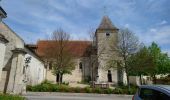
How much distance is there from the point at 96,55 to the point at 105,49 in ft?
9.62

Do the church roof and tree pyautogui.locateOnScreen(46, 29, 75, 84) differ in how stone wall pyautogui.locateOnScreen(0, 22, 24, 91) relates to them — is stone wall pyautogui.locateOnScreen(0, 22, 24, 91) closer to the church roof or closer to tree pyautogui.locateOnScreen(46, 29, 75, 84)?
tree pyautogui.locateOnScreen(46, 29, 75, 84)

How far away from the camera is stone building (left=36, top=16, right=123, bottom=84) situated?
143 ft

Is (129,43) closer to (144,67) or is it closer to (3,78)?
(144,67)

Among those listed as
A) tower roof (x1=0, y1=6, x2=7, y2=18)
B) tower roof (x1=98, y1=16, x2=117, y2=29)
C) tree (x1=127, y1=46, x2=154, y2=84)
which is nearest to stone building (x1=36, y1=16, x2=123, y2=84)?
tower roof (x1=98, y1=16, x2=117, y2=29)

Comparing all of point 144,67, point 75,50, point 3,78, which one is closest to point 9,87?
point 3,78

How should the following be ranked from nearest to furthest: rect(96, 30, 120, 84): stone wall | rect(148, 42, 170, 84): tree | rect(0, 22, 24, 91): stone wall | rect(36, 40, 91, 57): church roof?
rect(0, 22, 24, 91): stone wall → rect(96, 30, 120, 84): stone wall → rect(36, 40, 91, 57): church roof → rect(148, 42, 170, 84): tree

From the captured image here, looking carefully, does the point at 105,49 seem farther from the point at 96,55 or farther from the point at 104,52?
the point at 96,55

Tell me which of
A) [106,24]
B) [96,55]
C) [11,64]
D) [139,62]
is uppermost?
[106,24]

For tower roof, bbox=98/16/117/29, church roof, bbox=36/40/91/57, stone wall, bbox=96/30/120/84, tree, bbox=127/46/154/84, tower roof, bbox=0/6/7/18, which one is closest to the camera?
tower roof, bbox=0/6/7/18

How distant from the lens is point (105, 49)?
45.4m

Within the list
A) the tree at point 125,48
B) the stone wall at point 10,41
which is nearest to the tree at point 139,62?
the tree at point 125,48

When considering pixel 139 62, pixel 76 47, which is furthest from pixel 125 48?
pixel 76 47

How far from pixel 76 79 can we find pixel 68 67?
6962mm

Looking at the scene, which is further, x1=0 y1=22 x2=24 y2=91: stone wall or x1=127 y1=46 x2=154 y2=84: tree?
x1=127 y1=46 x2=154 y2=84: tree
